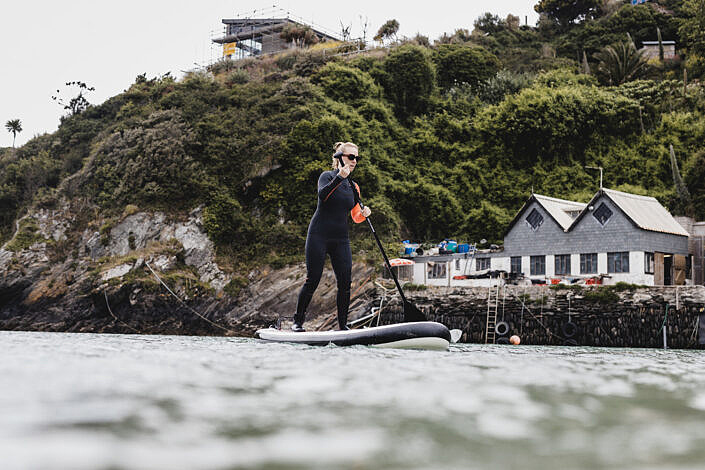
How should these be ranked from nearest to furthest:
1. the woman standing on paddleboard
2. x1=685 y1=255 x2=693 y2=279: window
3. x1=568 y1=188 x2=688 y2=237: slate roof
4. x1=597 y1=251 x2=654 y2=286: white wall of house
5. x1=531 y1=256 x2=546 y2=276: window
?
the woman standing on paddleboard → x1=597 y1=251 x2=654 y2=286: white wall of house → x1=568 y1=188 x2=688 y2=237: slate roof → x1=685 y1=255 x2=693 y2=279: window → x1=531 y1=256 x2=546 y2=276: window

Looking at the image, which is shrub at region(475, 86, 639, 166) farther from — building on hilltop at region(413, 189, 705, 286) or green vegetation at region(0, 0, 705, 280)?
building on hilltop at region(413, 189, 705, 286)

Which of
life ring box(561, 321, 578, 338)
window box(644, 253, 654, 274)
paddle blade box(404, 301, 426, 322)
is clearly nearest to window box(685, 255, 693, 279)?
window box(644, 253, 654, 274)

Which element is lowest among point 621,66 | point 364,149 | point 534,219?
point 534,219

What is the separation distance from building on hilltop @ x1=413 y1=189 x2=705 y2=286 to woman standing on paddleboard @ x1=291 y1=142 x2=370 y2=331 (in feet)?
54.2

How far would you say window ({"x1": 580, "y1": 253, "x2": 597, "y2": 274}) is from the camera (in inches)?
1082

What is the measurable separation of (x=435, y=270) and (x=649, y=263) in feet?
31.9

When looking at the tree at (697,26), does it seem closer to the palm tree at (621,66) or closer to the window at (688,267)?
the palm tree at (621,66)

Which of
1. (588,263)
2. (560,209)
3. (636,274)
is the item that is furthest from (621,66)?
(636,274)

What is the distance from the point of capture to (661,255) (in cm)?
2706

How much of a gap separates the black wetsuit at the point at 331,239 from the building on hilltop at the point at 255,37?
169 ft

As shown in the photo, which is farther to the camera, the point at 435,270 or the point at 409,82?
the point at 409,82

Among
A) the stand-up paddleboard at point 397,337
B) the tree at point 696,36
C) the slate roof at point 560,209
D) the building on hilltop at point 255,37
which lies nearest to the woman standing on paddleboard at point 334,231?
the stand-up paddleboard at point 397,337

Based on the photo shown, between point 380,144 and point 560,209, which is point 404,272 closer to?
point 560,209

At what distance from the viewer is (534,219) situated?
29750 millimetres
